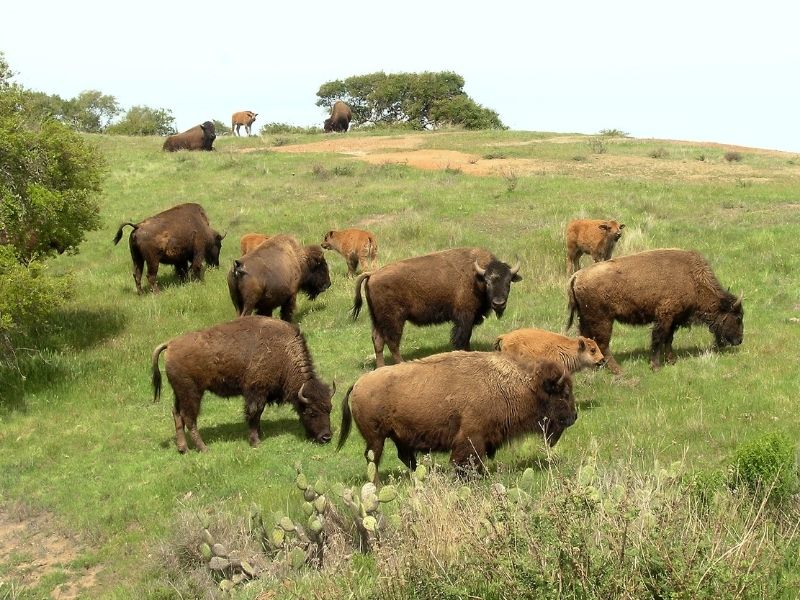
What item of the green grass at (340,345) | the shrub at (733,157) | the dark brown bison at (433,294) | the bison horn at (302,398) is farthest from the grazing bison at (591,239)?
the shrub at (733,157)

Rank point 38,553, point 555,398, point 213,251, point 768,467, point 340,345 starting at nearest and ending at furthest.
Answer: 1. point 768,467
2. point 555,398
3. point 38,553
4. point 340,345
5. point 213,251

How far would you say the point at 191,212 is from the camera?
59.8ft

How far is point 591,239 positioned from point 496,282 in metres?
4.59

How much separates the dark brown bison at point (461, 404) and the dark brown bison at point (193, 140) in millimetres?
26280

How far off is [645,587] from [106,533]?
20.7ft

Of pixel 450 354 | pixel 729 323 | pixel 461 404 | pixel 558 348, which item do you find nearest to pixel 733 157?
pixel 729 323

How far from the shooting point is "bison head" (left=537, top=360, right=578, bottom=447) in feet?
→ 28.9

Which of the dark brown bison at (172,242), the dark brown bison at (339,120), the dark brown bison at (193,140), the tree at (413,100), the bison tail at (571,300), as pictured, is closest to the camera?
the bison tail at (571,300)

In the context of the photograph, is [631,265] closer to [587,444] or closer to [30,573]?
[587,444]

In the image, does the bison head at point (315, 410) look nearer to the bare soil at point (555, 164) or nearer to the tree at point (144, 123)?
the bare soil at point (555, 164)

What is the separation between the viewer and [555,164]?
2792cm

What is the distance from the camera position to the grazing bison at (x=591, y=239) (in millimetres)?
16438

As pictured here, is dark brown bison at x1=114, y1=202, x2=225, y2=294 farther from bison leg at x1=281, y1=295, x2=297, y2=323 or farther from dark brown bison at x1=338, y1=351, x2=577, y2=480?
dark brown bison at x1=338, y1=351, x2=577, y2=480

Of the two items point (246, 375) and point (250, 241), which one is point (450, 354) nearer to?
point (246, 375)
